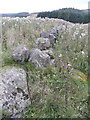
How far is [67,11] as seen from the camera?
13.6 metres

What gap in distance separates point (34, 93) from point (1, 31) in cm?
361

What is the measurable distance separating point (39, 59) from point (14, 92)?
1352 millimetres

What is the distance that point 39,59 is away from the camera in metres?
6.29

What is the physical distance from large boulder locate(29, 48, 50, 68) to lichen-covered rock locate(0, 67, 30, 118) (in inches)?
26.8

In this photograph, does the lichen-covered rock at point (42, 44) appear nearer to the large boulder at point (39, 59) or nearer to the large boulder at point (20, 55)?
the large boulder at point (39, 59)

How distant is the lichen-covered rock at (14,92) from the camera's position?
16.4 ft

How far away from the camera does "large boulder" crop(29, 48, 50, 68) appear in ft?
20.4

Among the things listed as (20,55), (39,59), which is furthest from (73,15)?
(20,55)

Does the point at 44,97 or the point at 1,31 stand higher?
the point at 1,31

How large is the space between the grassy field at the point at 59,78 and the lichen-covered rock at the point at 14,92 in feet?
0.52

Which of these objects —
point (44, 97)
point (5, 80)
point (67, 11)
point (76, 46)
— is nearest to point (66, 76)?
point (44, 97)

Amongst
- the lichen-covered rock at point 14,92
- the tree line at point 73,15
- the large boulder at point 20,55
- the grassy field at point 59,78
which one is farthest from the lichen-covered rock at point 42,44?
the tree line at point 73,15

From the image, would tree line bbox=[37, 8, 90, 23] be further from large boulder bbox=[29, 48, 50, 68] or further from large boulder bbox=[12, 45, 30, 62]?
large boulder bbox=[12, 45, 30, 62]

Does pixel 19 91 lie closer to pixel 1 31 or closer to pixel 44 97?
pixel 44 97
